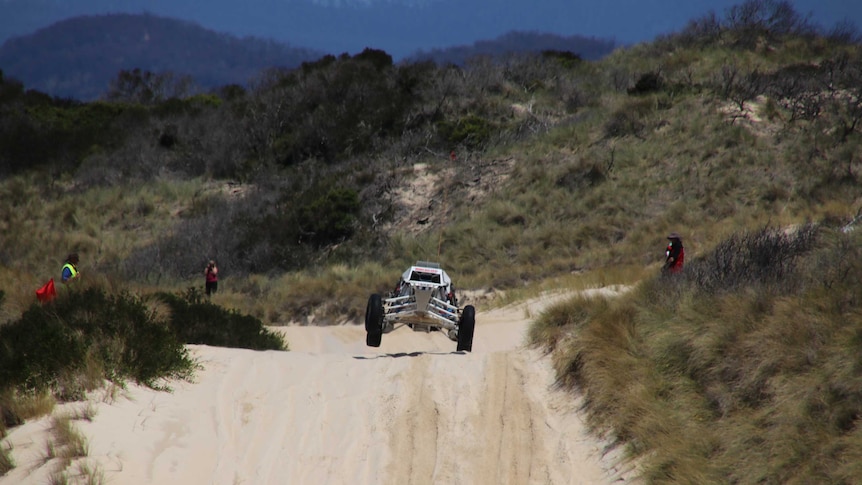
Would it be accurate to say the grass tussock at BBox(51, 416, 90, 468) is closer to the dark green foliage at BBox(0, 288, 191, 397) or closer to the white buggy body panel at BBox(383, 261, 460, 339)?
the dark green foliage at BBox(0, 288, 191, 397)

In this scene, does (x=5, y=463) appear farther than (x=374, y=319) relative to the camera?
No


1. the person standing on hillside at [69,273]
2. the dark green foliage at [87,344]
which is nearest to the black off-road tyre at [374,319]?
the dark green foliage at [87,344]

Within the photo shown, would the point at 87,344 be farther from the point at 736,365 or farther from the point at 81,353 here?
the point at 736,365

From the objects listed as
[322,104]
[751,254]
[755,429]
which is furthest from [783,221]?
[322,104]

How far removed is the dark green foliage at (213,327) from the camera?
1244 cm

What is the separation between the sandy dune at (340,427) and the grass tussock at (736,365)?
552 millimetres

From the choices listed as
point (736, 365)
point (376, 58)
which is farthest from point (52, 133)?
point (736, 365)

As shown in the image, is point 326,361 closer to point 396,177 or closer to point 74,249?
point 396,177

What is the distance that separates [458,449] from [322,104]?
3331 cm

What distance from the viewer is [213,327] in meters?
13.0

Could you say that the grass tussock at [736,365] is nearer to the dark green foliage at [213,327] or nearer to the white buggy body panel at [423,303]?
the white buggy body panel at [423,303]

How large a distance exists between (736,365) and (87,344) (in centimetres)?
702

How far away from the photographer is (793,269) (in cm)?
968

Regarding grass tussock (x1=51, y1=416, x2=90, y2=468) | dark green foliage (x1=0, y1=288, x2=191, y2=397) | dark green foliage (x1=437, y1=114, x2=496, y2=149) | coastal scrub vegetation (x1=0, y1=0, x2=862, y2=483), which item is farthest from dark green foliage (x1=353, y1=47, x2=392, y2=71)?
grass tussock (x1=51, y1=416, x2=90, y2=468)
